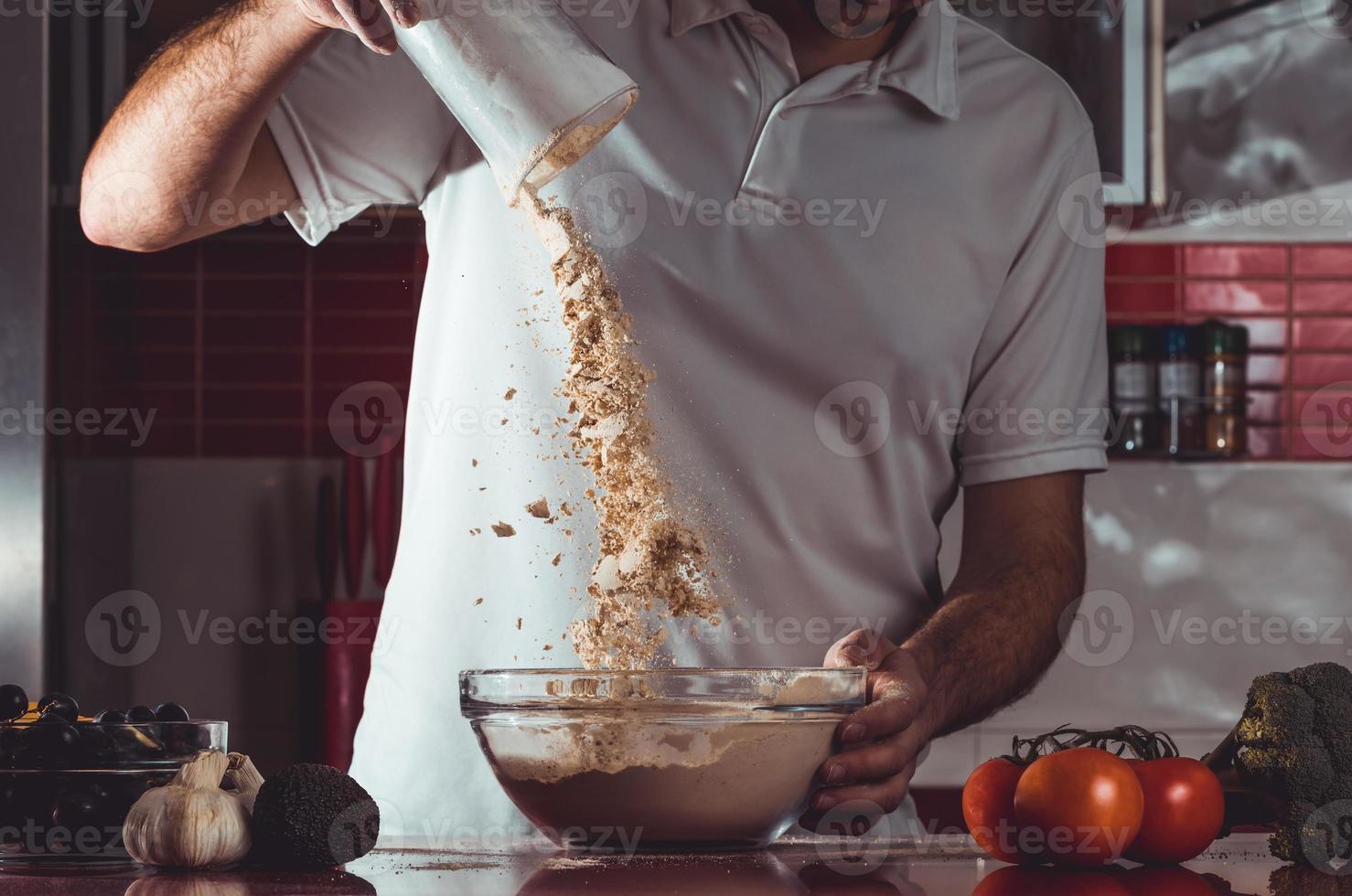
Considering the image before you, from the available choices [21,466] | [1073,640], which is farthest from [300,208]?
[1073,640]

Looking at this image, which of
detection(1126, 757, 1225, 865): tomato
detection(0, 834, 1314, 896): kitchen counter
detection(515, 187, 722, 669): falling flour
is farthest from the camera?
detection(515, 187, 722, 669): falling flour

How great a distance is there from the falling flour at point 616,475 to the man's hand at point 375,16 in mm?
180

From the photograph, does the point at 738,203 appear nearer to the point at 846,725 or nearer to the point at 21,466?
the point at 846,725

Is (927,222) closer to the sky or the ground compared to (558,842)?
closer to the sky

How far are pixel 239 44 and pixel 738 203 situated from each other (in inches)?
17.9

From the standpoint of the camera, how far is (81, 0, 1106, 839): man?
4.33 feet

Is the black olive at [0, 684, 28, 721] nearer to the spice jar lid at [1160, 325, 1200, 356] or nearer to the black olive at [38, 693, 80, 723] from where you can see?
the black olive at [38, 693, 80, 723]

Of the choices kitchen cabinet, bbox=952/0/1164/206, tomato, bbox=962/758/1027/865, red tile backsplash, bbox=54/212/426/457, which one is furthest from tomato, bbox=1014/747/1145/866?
red tile backsplash, bbox=54/212/426/457

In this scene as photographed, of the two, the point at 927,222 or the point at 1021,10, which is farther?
the point at 1021,10

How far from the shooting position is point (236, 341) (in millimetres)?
2824

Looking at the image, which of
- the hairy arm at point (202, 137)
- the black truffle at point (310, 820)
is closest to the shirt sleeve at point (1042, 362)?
the hairy arm at point (202, 137)

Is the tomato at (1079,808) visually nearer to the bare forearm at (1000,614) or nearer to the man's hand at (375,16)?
the bare forearm at (1000,614)

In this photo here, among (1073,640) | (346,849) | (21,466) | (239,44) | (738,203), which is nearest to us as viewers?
(346,849)

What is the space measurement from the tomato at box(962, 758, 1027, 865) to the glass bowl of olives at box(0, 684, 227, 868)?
18.2 inches
